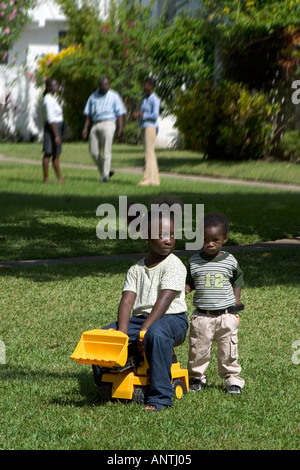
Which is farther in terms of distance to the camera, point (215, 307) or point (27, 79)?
point (27, 79)

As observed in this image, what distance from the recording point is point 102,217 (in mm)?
11523

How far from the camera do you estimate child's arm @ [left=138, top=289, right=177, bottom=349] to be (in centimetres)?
468

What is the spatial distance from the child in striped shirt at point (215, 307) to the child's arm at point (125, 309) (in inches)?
13.5

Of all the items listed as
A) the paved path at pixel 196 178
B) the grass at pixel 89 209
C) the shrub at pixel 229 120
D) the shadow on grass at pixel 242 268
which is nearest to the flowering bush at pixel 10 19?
the paved path at pixel 196 178

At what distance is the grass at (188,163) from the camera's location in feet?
57.3

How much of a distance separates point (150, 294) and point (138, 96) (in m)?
22.4

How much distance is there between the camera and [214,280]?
497 cm

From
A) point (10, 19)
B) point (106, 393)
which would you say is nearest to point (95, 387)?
point (106, 393)

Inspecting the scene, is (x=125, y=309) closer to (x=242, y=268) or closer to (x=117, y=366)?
(x=117, y=366)

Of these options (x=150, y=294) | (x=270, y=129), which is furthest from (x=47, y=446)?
(x=270, y=129)

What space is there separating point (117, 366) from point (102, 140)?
10704 millimetres

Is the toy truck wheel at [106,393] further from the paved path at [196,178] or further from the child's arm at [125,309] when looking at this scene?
the paved path at [196,178]

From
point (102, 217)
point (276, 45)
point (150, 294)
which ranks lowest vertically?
point (102, 217)
